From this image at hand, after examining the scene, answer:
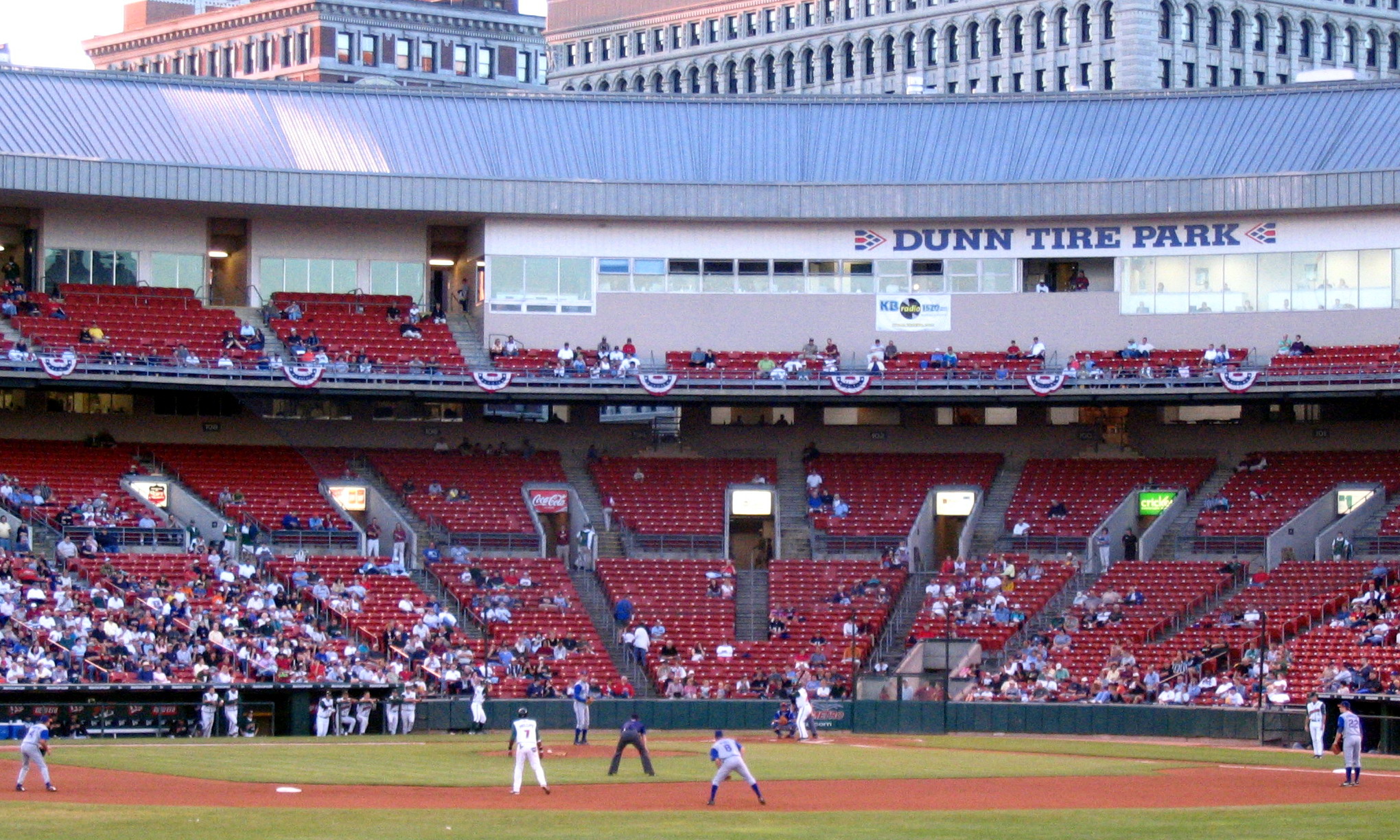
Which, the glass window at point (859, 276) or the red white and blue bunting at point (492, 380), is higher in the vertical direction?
the glass window at point (859, 276)

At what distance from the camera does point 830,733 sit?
5788cm

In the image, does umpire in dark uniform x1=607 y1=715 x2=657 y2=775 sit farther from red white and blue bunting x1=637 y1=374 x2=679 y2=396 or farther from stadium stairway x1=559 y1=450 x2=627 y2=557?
red white and blue bunting x1=637 y1=374 x2=679 y2=396

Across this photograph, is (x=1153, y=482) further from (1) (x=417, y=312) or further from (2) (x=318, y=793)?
(2) (x=318, y=793)

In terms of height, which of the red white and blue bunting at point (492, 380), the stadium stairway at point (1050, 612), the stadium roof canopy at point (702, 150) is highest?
the stadium roof canopy at point (702, 150)

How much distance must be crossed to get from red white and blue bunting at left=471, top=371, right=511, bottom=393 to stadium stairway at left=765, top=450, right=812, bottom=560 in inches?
390

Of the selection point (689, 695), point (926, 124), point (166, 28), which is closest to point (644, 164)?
point (926, 124)

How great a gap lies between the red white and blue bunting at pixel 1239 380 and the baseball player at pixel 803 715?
20.7m

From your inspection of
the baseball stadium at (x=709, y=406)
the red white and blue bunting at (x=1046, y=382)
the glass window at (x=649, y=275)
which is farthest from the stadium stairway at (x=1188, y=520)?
the glass window at (x=649, y=275)

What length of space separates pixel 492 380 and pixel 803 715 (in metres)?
19.7

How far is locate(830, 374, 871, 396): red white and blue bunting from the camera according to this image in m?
69.9

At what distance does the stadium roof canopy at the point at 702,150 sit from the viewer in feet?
232

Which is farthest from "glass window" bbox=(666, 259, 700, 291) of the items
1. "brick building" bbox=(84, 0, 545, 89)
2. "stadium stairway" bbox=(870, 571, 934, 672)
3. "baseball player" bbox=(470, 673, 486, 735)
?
"brick building" bbox=(84, 0, 545, 89)

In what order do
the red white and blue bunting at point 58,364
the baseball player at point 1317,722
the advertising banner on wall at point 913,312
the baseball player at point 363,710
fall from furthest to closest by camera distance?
the advertising banner on wall at point 913,312, the red white and blue bunting at point 58,364, the baseball player at point 363,710, the baseball player at point 1317,722

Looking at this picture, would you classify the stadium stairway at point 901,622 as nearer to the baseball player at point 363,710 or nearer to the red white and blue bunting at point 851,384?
Answer: the red white and blue bunting at point 851,384
